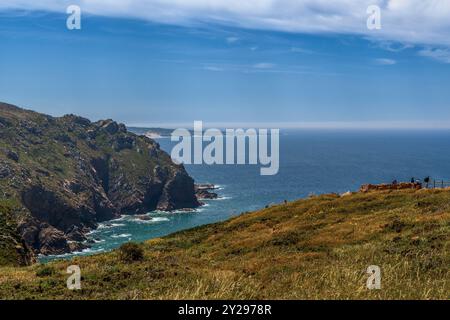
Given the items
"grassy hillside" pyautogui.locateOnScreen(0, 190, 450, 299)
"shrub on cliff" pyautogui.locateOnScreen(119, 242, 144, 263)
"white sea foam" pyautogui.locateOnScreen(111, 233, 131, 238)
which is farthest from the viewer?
"white sea foam" pyautogui.locateOnScreen(111, 233, 131, 238)

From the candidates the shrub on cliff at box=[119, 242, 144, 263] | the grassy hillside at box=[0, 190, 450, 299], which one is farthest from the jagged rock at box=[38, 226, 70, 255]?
the shrub on cliff at box=[119, 242, 144, 263]

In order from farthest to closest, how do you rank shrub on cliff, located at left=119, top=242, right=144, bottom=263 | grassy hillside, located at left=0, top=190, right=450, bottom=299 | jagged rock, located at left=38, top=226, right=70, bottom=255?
jagged rock, located at left=38, top=226, right=70, bottom=255 < shrub on cliff, located at left=119, top=242, right=144, bottom=263 < grassy hillside, located at left=0, top=190, right=450, bottom=299

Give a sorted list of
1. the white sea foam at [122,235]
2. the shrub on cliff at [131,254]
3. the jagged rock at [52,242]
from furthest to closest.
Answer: the white sea foam at [122,235], the jagged rock at [52,242], the shrub on cliff at [131,254]

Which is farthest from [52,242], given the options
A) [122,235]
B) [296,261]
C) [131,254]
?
[296,261]

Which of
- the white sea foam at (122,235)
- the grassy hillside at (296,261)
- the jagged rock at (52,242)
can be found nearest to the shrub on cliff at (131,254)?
the grassy hillside at (296,261)

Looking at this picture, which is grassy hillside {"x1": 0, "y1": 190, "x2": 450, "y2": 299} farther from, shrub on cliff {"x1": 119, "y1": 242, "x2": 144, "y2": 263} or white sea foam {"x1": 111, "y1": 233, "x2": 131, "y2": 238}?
white sea foam {"x1": 111, "y1": 233, "x2": 131, "y2": 238}

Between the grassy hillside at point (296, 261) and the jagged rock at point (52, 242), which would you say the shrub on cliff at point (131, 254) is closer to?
the grassy hillside at point (296, 261)
